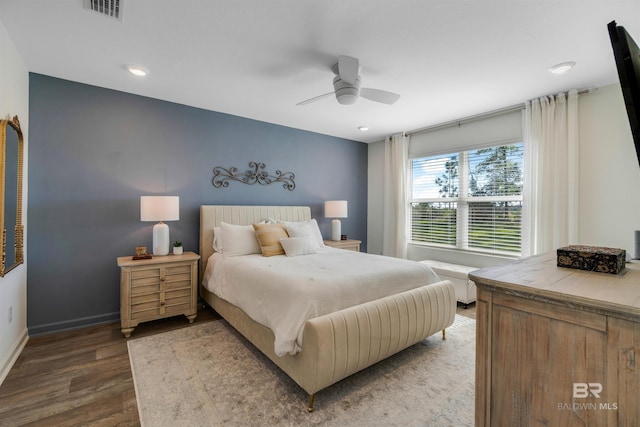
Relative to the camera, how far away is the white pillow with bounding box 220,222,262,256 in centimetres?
337

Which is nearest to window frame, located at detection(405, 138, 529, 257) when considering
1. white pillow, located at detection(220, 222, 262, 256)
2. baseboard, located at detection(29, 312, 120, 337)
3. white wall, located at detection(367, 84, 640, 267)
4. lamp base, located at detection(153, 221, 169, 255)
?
white wall, located at detection(367, 84, 640, 267)

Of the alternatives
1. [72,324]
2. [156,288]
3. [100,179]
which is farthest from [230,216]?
[72,324]

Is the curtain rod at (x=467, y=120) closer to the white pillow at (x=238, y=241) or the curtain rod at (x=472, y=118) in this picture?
the curtain rod at (x=472, y=118)

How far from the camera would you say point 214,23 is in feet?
6.69

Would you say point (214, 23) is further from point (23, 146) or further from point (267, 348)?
point (267, 348)

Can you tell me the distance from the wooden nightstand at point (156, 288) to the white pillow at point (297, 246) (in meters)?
1.02

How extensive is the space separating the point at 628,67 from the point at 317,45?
1.90 metres

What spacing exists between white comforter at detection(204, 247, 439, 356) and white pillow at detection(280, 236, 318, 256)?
0.13 metres

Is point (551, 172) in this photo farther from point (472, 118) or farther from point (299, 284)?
point (299, 284)

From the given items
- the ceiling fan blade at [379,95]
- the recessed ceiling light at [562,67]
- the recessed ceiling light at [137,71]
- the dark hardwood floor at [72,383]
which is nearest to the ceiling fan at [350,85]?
the ceiling fan blade at [379,95]

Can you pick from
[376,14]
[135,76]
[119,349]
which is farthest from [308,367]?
[135,76]

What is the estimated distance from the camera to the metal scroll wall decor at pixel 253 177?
12.8 feet

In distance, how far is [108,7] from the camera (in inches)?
73.2

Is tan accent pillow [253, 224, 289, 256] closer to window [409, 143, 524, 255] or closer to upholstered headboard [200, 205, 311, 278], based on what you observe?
upholstered headboard [200, 205, 311, 278]
